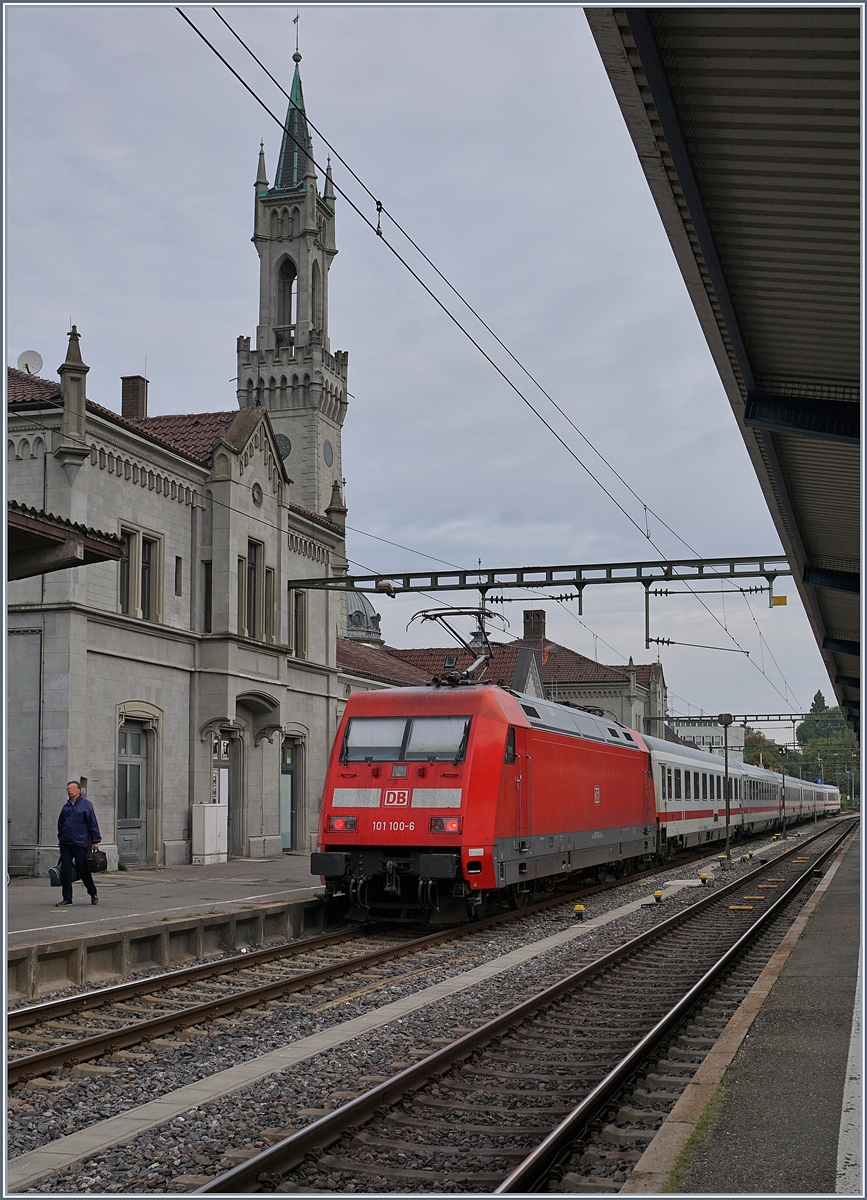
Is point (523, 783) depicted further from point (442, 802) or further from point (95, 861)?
point (95, 861)

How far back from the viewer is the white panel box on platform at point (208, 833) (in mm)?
25094

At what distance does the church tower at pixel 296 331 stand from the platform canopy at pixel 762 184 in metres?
59.6

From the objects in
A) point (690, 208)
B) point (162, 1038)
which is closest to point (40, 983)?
point (162, 1038)

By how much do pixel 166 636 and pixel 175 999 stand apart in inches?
562

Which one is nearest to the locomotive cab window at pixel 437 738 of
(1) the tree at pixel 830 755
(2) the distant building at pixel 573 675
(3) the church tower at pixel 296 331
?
(2) the distant building at pixel 573 675

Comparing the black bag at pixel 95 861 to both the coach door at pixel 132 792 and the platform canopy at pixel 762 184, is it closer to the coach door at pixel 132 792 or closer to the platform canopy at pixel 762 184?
the coach door at pixel 132 792

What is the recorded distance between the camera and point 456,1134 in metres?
7.08

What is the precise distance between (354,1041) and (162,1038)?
1473mm

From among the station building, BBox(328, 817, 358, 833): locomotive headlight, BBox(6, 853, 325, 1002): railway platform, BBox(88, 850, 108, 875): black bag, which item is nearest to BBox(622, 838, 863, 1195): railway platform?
BBox(328, 817, 358, 833): locomotive headlight

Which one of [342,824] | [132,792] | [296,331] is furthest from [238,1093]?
[296,331]

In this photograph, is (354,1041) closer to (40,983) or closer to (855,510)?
(40,983)

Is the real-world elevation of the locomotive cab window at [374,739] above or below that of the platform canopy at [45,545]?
below

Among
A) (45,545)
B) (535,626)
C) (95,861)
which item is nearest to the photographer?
(45,545)

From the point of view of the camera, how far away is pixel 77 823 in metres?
16.0
